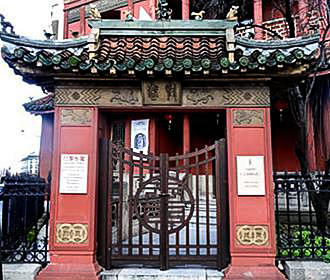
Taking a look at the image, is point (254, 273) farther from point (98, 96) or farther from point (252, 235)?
point (98, 96)

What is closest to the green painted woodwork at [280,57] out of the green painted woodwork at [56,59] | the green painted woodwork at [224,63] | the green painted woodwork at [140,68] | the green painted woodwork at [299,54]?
the green painted woodwork at [299,54]

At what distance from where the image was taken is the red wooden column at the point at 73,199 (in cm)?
484

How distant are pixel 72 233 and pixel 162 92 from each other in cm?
255

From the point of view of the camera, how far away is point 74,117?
5.13m

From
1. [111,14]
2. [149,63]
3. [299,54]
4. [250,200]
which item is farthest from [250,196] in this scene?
[111,14]

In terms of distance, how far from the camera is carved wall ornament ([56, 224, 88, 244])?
193 inches

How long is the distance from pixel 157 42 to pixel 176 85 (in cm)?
88

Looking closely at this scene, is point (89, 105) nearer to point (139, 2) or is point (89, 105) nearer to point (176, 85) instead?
point (176, 85)

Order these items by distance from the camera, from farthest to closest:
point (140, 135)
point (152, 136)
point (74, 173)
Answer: point (140, 135) < point (152, 136) < point (74, 173)

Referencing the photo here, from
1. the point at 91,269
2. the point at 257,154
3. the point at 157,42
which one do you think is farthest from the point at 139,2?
the point at 91,269

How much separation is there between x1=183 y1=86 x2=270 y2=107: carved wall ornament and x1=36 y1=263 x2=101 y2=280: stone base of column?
9.37 ft

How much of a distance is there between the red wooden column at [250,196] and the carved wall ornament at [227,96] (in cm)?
12

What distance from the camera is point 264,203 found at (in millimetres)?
4957

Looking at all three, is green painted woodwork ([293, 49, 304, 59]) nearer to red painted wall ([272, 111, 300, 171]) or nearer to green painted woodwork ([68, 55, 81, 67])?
green painted woodwork ([68, 55, 81, 67])
